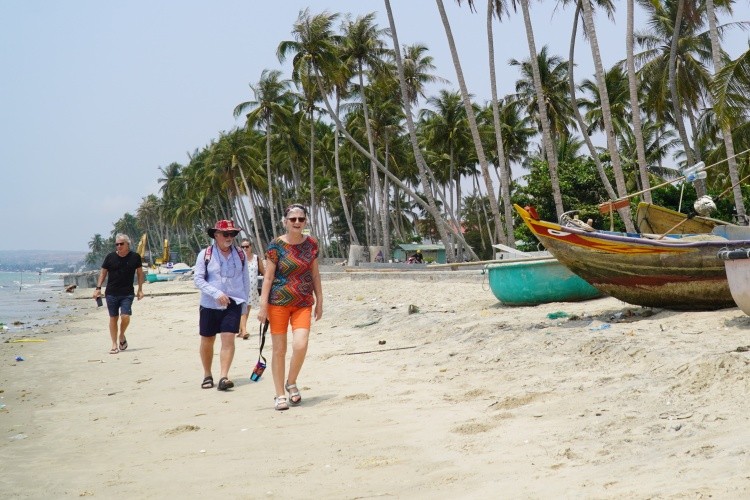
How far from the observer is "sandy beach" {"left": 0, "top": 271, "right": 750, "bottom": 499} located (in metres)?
3.76

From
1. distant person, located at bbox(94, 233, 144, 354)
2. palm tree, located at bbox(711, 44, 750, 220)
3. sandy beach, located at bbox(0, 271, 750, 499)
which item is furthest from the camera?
palm tree, located at bbox(711, 44, 750, 220)

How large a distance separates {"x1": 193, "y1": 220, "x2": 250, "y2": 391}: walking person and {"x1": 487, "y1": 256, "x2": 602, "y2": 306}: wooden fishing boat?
17.1ft

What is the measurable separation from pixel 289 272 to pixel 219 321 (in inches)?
59.8

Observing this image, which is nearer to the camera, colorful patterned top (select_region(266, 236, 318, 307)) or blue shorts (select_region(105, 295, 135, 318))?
colorful patterned top (select_region(266, 236, 318, 307))

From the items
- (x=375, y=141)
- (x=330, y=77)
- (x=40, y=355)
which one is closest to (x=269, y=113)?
(x=375, y=141)

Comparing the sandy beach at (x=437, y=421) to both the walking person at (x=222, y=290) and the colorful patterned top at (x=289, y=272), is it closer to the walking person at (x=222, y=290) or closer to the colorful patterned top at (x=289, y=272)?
the walking person at (x=222, y=290)

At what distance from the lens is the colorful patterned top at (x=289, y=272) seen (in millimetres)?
6145

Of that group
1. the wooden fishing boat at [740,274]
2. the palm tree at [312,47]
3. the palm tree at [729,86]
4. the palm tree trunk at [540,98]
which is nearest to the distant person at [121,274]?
the wooden fishing boat at [740,274]

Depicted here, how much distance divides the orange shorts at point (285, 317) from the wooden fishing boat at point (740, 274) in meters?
3.70

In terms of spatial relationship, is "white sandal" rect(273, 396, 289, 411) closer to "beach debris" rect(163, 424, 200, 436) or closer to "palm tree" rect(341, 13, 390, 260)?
"beach debris" rect(163, 424, 200, 436)

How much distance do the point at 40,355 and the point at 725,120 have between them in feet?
52.7

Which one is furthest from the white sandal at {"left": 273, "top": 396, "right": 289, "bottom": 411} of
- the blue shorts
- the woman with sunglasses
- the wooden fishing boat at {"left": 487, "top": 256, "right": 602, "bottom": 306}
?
the wooden fishing boat at {"left": 487, "top": 256, "right": 602, "bottom": 306}

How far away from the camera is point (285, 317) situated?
6.22 metres

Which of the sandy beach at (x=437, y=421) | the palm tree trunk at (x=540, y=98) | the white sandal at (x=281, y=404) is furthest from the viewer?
the palm tree trunk at (x=540, y=98)
